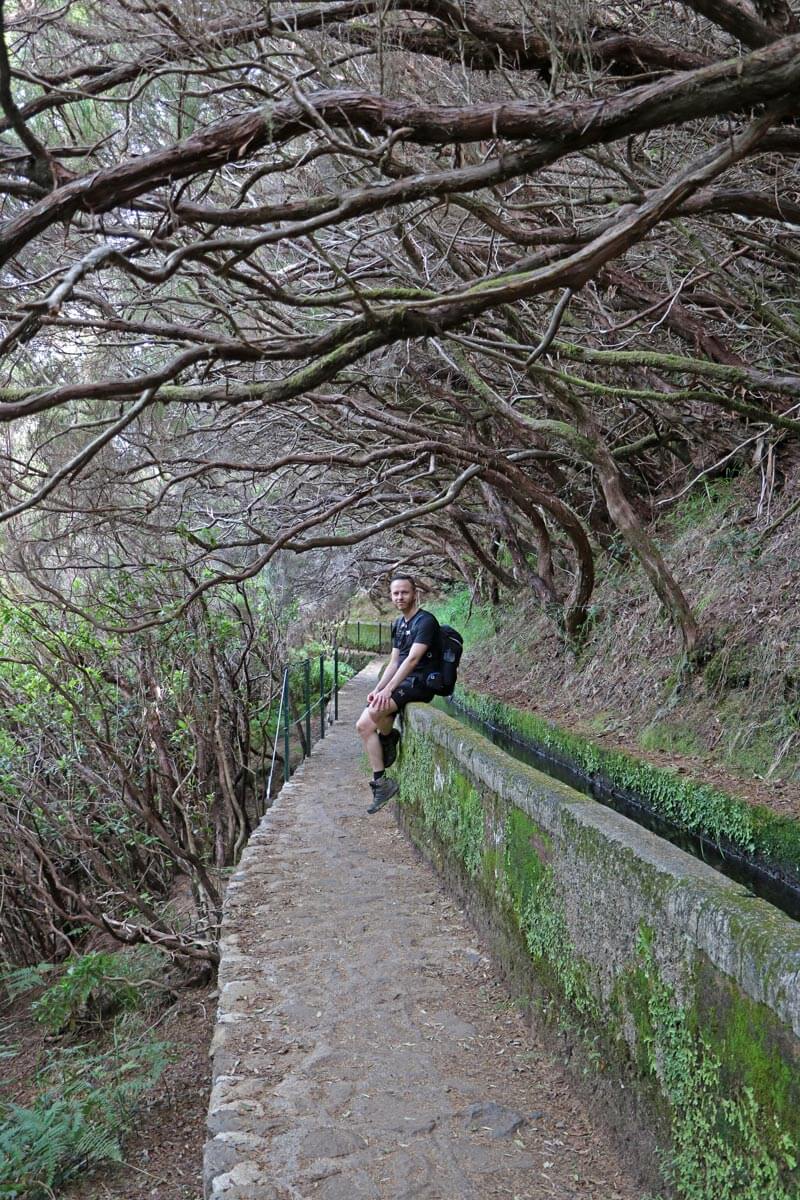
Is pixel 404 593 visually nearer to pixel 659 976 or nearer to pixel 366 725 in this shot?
pixel 366 725

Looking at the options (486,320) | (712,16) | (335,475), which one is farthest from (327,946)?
(335,475)

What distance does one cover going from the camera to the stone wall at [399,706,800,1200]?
7.67 ft

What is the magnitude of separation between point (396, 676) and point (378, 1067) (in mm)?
2978

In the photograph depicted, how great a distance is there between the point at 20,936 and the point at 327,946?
563 cm

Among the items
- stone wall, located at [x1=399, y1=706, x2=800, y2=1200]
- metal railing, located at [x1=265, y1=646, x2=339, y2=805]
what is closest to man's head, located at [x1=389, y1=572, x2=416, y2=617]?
stone wall, located at [x1=399, y1=706, x2=800, y2=1200]

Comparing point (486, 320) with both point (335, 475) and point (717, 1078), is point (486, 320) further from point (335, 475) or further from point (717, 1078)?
point (717, 1078)

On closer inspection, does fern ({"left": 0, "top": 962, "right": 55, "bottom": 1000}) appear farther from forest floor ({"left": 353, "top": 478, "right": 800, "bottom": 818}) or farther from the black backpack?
forest floor ({"left": 353, "top": 478, "right": 800, "bottom": 818})

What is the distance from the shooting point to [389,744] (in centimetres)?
779

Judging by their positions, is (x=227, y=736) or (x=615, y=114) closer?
(x=615, y=114)

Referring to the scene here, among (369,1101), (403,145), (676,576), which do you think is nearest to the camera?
(369,1101)

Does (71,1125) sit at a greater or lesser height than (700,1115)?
lesser

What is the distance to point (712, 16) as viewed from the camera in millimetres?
4395

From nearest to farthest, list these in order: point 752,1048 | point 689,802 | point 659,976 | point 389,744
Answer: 1. point 752,1048
2. point 659,976
3. point 689,802
4. point 389,744

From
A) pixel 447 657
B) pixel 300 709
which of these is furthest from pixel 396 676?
pixel 300 709
